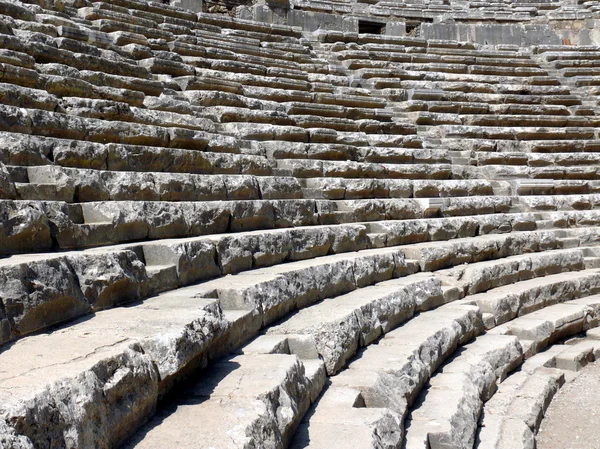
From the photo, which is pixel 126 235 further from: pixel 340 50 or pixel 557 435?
pixel 340 50

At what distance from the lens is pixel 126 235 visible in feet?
14.5

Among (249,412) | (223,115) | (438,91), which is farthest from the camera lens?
(438,91)

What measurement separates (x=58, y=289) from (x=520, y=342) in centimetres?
445

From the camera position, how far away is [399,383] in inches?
153

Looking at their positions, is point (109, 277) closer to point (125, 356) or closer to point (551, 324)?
point (125, 356)

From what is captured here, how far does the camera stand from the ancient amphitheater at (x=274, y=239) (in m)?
2.74

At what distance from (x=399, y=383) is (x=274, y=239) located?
5.90 feet

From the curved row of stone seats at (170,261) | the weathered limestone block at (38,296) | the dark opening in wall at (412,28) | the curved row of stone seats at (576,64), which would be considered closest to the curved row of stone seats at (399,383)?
the curved row of stone seats at (170,261)

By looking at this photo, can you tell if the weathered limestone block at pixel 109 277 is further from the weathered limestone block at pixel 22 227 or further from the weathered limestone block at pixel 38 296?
the weathered limestone block at pixel 22 227

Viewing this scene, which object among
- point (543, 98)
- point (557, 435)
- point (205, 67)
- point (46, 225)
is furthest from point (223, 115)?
point (543, 98)

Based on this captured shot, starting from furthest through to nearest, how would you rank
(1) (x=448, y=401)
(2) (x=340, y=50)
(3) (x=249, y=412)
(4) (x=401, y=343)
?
1. (2) (x=340, y=50)
2. (4) (x=401, y=343)
3. (1) (x=448, y=401)
4. (3) (x=249, y=412)

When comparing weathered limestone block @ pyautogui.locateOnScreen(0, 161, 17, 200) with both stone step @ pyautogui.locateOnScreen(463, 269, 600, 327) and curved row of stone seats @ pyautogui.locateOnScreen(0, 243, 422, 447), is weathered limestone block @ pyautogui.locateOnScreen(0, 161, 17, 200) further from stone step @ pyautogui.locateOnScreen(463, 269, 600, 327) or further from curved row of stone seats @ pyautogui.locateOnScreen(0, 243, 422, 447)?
stone step @ pyautogui.locateOnScreen(463, 269, 600, 327)

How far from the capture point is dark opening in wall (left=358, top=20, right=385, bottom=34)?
1538 cm

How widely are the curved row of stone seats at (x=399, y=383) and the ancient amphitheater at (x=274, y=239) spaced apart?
0.7 inches
